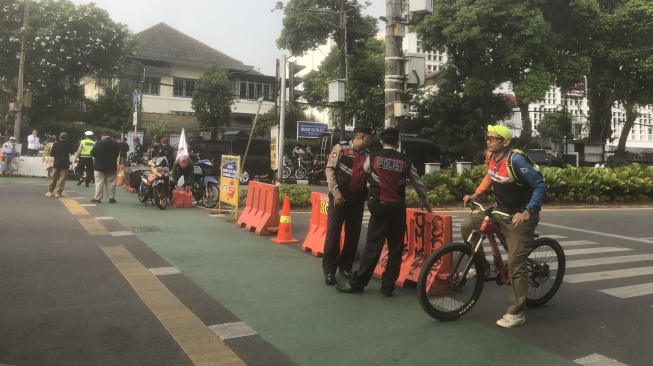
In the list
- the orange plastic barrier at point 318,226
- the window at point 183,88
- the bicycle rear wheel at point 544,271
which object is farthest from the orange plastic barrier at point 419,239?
the window at point 183,88

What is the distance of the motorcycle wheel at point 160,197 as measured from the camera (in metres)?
13.7

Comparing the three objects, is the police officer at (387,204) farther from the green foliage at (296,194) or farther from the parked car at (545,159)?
the parked car at (545,159)

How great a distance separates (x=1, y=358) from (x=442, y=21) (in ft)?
96.4

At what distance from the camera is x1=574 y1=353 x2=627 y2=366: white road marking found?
4.39m

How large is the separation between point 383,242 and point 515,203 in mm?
1407

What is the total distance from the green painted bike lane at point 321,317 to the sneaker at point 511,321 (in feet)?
0.32

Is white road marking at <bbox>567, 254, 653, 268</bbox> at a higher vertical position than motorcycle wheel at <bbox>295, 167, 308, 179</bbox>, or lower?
lower

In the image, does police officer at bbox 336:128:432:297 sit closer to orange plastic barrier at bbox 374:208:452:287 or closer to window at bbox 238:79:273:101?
orange plastic barrier at bbox 374:208:452:287

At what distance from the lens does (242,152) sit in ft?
80.5

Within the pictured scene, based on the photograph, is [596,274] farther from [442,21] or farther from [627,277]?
[442,21]

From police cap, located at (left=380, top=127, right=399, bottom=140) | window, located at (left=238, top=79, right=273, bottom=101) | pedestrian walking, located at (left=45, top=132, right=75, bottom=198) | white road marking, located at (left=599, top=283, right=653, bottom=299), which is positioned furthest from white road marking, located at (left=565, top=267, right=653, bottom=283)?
window, located at (left=238, top=79, right=273, bottom=101)

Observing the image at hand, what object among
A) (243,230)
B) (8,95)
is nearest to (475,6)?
(243,230)

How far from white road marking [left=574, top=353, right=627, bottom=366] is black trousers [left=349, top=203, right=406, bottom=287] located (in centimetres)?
214

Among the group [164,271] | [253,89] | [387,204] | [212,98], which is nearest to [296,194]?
[164,271]
